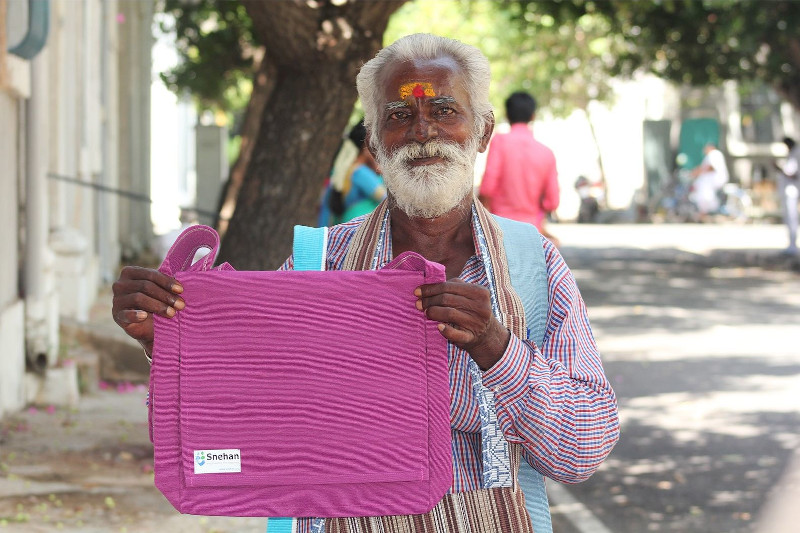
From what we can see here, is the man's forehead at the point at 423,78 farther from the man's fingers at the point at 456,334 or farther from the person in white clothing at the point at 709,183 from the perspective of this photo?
the person in white clothing at the point at 709,183

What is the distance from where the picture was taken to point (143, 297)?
2.28 m

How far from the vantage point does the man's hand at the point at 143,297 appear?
7.47 ft

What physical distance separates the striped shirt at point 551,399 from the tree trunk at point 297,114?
418 cm

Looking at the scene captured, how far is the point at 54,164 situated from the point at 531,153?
4220 millimetres

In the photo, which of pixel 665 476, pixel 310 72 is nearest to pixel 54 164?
pixel 310 72

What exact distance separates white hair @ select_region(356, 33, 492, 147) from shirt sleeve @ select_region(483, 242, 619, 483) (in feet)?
1.43

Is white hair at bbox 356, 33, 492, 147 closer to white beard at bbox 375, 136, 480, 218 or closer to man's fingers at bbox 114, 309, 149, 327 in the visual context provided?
white beard at bbox 375, 136, 480, 218

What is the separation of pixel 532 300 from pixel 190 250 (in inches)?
26.9

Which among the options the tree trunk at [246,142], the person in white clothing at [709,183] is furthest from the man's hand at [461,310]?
the person in white clothing at [709,183]

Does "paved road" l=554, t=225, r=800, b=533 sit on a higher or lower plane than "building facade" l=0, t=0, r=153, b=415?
lower

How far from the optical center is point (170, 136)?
39625mm

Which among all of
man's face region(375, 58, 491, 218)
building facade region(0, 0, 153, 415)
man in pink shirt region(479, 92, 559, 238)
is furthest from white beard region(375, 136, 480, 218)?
man in pink shirt region(479, 92, 559, 238)

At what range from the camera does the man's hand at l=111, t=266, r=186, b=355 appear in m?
2.28

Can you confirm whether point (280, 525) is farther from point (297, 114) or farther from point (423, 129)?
point (297, 114)
